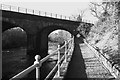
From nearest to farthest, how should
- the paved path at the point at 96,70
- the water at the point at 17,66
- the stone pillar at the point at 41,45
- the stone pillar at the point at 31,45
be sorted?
the paved path at the point at 96,70 < the water at the point at 17,66 < the stone pillar at the point at 31,45 < the stone pillar at the point at 41,45

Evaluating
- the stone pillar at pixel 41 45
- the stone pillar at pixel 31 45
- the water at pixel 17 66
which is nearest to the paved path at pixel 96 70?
the water at pixel 17 66

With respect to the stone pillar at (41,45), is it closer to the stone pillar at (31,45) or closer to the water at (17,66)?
the stone pillar at (31,45)

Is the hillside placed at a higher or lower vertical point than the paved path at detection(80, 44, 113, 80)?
higher

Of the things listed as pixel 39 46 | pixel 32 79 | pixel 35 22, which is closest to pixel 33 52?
pixel 39 46

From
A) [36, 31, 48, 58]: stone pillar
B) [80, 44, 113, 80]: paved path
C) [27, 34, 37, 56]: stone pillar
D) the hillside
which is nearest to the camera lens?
[80, 44, 113, 80]: paved path

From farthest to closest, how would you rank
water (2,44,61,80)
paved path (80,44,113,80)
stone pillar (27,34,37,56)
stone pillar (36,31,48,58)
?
stone pillar (36,31,48,58), stone pillar (27,34,37,56), water (2,44,61,80), paved path (80,44,113,80)

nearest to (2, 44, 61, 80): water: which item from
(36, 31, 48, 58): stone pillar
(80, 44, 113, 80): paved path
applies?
(80, 44, 113, 80): paved path

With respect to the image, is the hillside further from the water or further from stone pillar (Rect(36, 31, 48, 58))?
stone pillar (Rect(36, 31, 48, 58))

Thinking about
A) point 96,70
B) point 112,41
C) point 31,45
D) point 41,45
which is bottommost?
point 41,45

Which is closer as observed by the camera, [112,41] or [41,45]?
[112,41]

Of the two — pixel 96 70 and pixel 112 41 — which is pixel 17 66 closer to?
pixel 112 41

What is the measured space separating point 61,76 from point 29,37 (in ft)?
83.9

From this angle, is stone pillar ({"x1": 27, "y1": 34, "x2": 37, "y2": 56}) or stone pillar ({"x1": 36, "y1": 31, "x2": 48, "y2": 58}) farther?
stone pillar ({"x1": 36, "y1": 31, "x2": 48, "y2": 58})

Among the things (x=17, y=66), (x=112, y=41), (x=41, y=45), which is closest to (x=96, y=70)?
(x=112, y=41)
